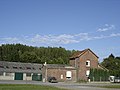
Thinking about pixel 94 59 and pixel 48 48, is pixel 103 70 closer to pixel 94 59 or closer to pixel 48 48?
pixel 94 59

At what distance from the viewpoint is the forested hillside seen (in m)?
113

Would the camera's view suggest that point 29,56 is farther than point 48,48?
No

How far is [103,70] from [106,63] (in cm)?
4515

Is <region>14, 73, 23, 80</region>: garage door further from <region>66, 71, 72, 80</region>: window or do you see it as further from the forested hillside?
the forested hillside

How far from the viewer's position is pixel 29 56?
371 ft

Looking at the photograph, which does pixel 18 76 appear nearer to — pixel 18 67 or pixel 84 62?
pixel 18 67

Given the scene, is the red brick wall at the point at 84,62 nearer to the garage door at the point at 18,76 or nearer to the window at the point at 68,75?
the window at the point at 68,75

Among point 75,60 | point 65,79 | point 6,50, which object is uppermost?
point 6,50

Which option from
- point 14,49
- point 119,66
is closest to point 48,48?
point 14,49

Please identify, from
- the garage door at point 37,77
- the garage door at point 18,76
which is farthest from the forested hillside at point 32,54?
the garage door at point 18,76

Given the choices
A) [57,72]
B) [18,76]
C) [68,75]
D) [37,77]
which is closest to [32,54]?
[18,76]

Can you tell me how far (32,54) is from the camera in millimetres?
113250

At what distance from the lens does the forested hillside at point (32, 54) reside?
113000 mm

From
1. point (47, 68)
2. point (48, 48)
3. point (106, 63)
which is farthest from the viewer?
point (48, 48)
